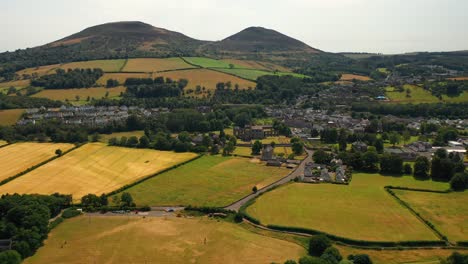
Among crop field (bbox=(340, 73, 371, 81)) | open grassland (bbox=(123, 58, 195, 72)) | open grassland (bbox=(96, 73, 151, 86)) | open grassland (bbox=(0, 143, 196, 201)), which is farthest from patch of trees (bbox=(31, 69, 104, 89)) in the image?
crop field (bbox=(340, 73, 371, 81))

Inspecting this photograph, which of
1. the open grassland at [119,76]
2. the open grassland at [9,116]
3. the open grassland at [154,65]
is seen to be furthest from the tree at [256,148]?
the open grassland at [154,65]

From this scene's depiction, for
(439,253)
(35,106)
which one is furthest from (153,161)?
(35,106)

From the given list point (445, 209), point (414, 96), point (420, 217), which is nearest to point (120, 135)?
point (420, 217)

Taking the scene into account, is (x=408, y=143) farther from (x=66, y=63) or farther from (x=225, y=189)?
(x=66, y=63)

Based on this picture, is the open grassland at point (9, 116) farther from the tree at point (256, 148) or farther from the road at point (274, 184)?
the road at point (274, 184)

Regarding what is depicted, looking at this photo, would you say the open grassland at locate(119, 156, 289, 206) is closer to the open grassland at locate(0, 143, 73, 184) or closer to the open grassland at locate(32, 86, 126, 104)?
the open grassland at locate(0, 143, 73, 184)

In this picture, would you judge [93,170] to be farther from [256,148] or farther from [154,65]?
[154,65]
